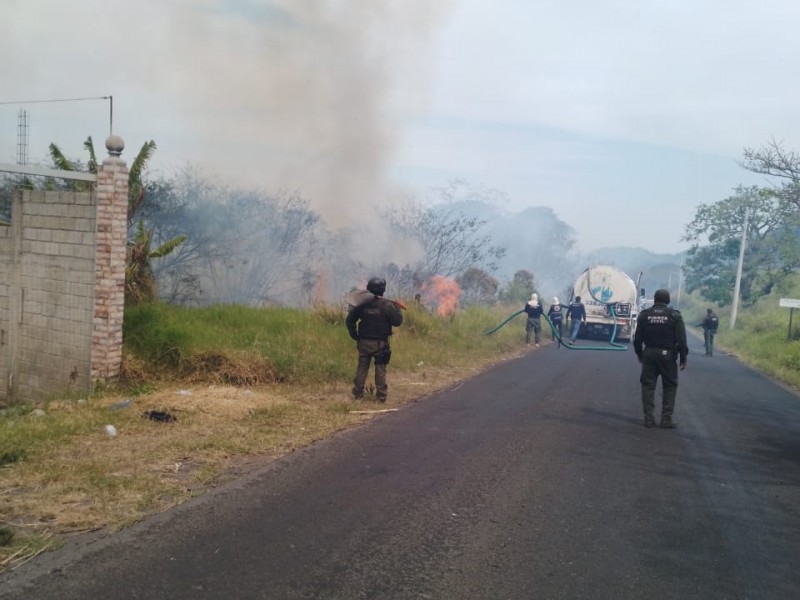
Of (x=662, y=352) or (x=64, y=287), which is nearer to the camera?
(x=662, y=352)

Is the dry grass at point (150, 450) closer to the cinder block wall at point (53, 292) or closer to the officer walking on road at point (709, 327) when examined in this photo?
the cinder block wall at point (53, 292)

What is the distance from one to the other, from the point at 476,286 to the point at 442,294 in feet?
24.7

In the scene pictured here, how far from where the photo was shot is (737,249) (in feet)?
123

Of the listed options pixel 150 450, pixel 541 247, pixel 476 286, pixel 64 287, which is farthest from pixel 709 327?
pixel 541 247

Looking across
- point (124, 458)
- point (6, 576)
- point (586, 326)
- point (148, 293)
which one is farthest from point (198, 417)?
point (586, 326)

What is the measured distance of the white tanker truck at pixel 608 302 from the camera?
24031 millimetres

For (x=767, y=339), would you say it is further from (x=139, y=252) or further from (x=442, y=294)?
(x=139, y=252)

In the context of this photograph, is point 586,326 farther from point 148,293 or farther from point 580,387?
point 148,293

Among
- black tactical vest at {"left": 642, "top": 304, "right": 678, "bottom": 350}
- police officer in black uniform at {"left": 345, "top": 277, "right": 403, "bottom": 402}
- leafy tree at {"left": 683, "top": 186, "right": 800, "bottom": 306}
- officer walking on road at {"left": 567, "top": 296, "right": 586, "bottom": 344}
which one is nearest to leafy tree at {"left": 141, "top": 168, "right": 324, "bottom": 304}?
officer walking on road at {"left": 567, "top": 296, "right": 586, "bottom": 344}

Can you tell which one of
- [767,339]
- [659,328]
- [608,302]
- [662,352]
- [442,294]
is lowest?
[767,339]

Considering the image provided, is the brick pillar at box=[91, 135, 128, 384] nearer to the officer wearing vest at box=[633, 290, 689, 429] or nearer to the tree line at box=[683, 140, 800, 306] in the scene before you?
the officer wearing vest at box=[633, 290, 689, 429]

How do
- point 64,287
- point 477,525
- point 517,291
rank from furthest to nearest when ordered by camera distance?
point 517,291 < point 64,287 < point 477,525

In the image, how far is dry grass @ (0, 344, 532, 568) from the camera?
4359mm

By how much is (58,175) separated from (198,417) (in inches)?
141
